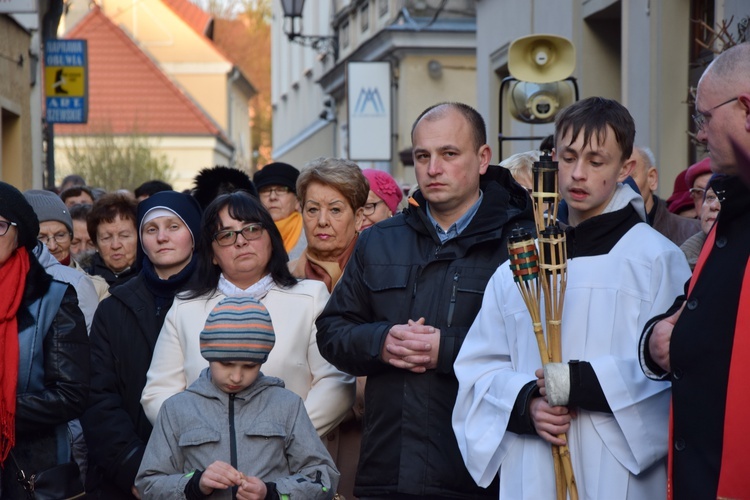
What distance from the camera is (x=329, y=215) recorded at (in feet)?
20.2

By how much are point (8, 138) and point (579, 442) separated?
46.6 feet

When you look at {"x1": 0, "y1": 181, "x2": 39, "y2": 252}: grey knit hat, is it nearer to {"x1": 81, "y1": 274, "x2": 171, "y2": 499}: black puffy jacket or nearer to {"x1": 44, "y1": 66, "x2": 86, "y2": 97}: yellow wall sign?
{"x1": 81, "y1": 274, "x2": 171, "y2": 499}: black puffy jacket

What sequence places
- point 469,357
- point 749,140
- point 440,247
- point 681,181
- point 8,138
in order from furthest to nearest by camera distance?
point 8,138 → point 681,181 → point 440,247 → point 469,357 → point 749,140

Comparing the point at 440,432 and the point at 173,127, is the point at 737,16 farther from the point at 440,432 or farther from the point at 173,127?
the point at 173,127

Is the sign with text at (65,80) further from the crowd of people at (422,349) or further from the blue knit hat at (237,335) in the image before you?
the blue knit hat at (237,335)

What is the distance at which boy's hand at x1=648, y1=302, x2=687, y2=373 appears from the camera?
3.88 m

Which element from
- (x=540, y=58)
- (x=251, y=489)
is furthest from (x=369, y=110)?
(x=251, y=489)

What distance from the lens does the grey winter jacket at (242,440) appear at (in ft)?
15.0

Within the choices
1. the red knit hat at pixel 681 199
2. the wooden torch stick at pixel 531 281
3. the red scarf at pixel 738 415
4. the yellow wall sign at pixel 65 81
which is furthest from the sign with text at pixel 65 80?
the red scarf at pixel 738 415

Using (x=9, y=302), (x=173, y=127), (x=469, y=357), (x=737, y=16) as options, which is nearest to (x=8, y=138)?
(x=737, y=16)

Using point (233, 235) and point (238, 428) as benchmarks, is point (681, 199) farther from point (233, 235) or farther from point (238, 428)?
point (238, 428)

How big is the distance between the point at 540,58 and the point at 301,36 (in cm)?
1457

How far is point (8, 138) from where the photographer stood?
17172mm

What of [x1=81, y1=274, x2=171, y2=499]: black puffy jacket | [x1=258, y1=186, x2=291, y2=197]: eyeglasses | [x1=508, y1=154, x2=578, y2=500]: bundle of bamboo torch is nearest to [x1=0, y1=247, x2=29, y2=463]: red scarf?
[x1=81, y1=274, x2=171, y2=499]: black puffy jacket
